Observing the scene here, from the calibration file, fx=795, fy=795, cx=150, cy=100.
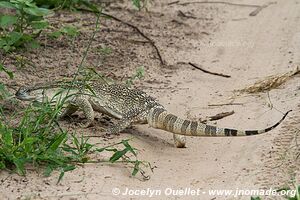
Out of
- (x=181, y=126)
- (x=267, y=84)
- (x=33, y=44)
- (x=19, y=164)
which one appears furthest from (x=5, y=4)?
(x=267, y=84)

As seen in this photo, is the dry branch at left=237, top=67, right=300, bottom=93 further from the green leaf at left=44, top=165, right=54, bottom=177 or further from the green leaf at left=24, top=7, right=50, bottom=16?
the green leaf at left=44, top=165, right=54, bottom=177

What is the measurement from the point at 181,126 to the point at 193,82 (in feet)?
5.44

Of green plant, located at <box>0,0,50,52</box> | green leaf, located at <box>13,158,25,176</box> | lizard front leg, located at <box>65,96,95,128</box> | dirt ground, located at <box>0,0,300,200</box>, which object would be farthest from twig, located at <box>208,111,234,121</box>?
green leaf, located at <box>13,158,25,176</box>

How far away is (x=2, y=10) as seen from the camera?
9531mm

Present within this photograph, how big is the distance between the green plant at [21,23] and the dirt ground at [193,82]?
0.70 ft

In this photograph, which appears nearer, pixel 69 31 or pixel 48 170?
pixel 48 170

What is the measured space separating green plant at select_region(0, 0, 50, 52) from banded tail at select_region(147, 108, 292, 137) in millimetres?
1345

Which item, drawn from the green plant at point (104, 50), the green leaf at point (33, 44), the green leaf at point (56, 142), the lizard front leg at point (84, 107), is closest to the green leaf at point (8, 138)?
the green leaf at point (56, 142)

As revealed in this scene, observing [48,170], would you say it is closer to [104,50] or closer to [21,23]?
[21,23]

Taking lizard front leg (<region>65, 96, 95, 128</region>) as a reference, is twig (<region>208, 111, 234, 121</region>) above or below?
above

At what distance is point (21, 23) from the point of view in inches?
316

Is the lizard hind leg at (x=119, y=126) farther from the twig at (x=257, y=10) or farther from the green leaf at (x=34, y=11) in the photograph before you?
the twig at (x=257, y=10)

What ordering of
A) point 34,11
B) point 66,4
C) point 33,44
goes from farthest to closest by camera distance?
point 66,4, point 33,44, point 34,11

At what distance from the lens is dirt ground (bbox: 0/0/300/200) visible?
5.99m
